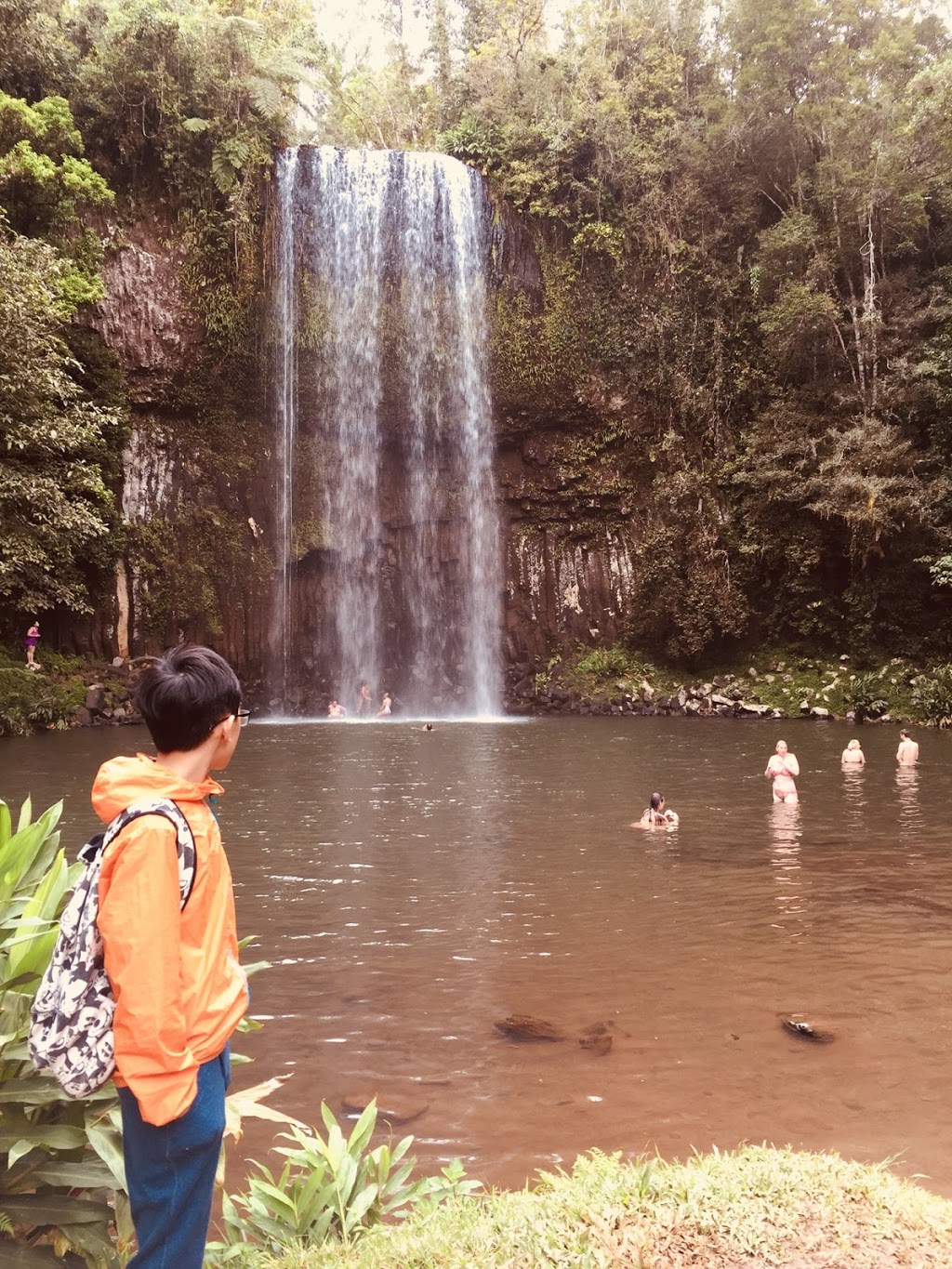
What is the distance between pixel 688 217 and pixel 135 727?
71.3 feet

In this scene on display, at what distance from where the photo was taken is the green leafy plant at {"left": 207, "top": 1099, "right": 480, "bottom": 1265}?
2.52 meters

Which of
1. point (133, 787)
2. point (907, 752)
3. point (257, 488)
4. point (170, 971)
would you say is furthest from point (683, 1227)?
point (257, 488)

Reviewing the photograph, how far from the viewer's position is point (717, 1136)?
3.72 meters

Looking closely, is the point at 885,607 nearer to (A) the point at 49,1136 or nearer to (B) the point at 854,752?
(B) the point at 854,752

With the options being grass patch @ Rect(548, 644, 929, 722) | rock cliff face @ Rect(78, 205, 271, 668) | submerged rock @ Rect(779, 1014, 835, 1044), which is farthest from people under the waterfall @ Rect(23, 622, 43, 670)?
submerged rock @ Rect(779, 1014, 835, 1044)

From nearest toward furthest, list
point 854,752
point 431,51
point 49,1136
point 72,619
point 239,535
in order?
point 49,1136 < point 854,752 < point 72,619 < point 239,535 < point 431,51

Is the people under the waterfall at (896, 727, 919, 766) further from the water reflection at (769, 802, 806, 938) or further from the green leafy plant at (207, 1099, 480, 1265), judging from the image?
the green leafy plant at (207, 1099, 480, 1265)

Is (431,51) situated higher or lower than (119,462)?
higher

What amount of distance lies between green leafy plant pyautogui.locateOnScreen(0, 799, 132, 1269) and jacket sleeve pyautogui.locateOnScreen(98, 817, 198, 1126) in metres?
0.49

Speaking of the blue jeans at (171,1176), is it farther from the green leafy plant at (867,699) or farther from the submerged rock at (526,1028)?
the green leafy plant at (867,699)

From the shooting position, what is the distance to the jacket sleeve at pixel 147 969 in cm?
184

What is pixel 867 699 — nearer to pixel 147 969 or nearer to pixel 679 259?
pixel 679 259

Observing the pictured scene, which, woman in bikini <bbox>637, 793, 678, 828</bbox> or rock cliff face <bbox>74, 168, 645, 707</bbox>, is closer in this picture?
woman in bikini <bbox>637, 793, 678, 828</bbox>

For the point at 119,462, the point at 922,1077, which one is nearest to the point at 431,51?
the point at 119,462
